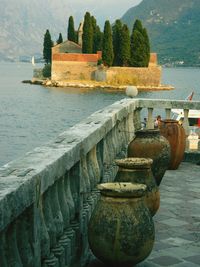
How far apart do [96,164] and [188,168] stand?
15.2 ft

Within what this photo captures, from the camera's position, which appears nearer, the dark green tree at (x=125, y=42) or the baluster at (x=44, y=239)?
the baluster at (x=44, y=239)

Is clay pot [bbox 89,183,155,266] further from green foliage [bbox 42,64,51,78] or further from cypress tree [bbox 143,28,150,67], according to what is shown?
green foliage [bbox 42,64,51,78]

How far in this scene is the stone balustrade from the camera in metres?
3.38

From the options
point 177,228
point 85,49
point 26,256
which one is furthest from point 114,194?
point 85,49

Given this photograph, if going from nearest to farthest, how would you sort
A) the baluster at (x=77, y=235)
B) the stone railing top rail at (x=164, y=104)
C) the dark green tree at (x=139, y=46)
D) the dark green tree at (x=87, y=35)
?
the baluster at (x=77, y=235) → the stone railing top rail at (x=164, y=104) → the dark green tree at (x=139, y=46) → the dark green tree at (x=87, y=35)

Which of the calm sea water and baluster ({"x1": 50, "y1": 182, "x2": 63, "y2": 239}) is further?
the calm sea water

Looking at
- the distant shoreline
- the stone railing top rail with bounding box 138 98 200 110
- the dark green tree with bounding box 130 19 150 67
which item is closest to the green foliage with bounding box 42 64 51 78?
the distant shoreline

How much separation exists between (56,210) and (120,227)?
53 centimetres

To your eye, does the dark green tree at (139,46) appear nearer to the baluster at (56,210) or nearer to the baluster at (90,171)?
the baluster at (90,171)

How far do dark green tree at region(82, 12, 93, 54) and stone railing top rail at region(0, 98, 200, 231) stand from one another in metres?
92.2

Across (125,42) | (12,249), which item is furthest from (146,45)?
(12,249)

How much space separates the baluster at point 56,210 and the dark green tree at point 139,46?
93.2 meters

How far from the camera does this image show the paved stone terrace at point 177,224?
216 inches

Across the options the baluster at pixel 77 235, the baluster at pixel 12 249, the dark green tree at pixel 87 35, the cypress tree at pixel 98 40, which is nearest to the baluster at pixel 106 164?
the baluster at pixel 77 235
